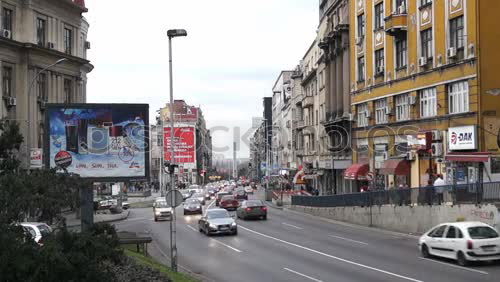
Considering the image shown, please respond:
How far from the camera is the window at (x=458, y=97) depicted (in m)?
34.2

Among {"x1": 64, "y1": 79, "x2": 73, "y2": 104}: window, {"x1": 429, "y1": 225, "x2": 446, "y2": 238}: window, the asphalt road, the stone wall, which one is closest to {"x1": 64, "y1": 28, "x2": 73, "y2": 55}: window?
{"x1": 64, "y1": 79, "x2": 73, "y2": 104}: window

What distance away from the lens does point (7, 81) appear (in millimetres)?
47531

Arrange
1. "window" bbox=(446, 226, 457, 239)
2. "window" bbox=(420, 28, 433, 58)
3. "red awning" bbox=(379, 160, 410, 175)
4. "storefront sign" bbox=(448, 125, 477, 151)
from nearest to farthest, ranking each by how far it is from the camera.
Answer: "window" bbox=(446, 226, 457, 239) < "storefront sign" bbox=(448, 125, 477, 151) < "window" bbox=(420, 28, 433, 58) < "red awning" bbox=(379, 160, 410, 175)

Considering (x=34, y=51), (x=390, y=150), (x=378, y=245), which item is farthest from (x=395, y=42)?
(x=34, y=51)

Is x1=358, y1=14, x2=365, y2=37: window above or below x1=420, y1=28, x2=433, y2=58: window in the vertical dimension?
above

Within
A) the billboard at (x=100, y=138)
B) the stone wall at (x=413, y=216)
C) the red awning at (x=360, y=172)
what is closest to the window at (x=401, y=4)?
the red awning at (x=360, y=172)

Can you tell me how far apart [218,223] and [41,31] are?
2717 cm

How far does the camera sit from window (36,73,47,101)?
50.7 metres

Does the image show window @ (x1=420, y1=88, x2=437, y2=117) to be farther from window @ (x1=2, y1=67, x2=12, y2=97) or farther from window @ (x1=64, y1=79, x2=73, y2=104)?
window @ (x1=64, y1=79, x2=73, y2=104)

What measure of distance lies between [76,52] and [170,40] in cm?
3380

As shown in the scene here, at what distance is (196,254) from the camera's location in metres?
25.9

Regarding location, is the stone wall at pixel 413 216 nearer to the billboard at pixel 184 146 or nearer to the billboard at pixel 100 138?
the billboard at pixel 100 138

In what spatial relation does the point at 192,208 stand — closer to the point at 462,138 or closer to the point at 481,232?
the point at 462,138

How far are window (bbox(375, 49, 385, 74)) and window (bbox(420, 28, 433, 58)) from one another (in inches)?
259
